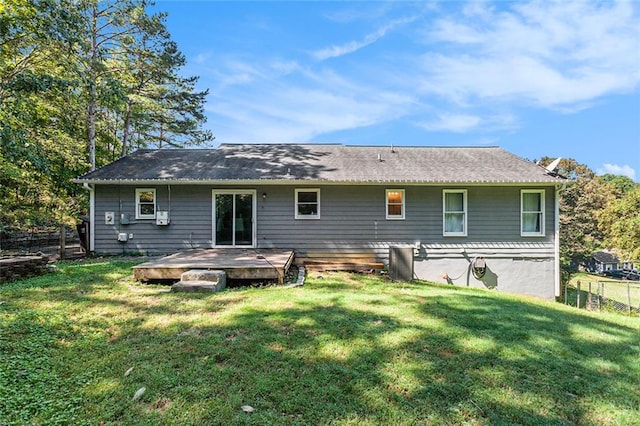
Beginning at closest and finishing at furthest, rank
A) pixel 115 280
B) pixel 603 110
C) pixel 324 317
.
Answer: pixel 324 317, pixel 115 280, pixel 603 110

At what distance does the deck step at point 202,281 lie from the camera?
5363 mm

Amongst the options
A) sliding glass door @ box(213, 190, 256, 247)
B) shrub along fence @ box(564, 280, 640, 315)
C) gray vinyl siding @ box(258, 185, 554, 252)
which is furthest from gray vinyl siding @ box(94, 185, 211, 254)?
shrub along fence @ box(564, 280, 640, 315)

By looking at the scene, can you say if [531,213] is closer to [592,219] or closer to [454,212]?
[454,212]

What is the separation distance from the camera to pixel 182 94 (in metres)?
18.9

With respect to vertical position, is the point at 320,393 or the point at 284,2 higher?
the point at 284,2

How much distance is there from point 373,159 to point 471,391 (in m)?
9.04

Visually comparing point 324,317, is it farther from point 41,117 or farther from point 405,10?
point 41,117

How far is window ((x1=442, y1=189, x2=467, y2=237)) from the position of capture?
9.45 meters

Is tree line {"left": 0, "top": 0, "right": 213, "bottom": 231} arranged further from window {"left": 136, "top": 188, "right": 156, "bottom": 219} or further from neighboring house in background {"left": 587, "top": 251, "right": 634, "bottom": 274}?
neighboring house in background {"left": 587, "top": 251, "right": 634, "bottom": 274}

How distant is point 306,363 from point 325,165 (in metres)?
7.93

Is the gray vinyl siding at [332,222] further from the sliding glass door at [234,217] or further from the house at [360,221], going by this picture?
the sliding glass door at [234,217]

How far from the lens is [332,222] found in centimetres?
937

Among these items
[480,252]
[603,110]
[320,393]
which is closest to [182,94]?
[480,252]

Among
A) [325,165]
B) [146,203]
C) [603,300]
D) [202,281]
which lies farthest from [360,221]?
[603,300]
